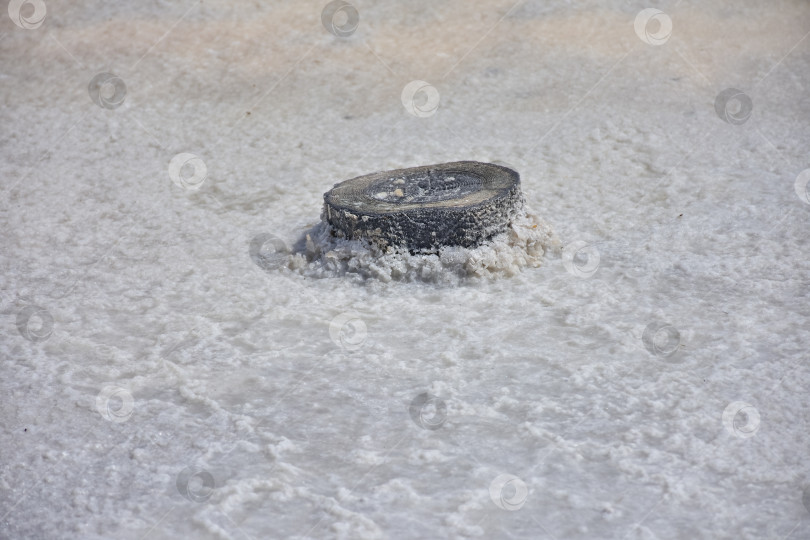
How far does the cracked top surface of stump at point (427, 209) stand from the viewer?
3.31 meters

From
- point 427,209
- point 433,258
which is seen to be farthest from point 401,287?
point 427,209

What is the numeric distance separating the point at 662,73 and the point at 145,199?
3613 millimetres

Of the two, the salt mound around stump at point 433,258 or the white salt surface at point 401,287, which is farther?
the salt mound around stump at point 433,258

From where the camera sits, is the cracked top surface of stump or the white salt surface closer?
the white salt surface

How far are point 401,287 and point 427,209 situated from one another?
1.16 ft

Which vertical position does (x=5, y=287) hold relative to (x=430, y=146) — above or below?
below

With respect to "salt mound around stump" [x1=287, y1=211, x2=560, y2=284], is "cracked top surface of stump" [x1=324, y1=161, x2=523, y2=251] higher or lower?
higher

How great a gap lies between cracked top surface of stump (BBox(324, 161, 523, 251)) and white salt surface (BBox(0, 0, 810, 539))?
112mm

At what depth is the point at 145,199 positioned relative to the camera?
4.27 meters

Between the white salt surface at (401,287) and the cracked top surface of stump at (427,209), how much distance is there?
112 millimetres

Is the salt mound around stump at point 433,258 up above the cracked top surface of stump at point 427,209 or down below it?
below

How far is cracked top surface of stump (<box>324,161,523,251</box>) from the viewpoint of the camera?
3.31 meters

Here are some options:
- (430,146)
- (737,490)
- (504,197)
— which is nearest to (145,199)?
(430,146)

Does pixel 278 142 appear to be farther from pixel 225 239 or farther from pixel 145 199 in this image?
pixel 225 239
